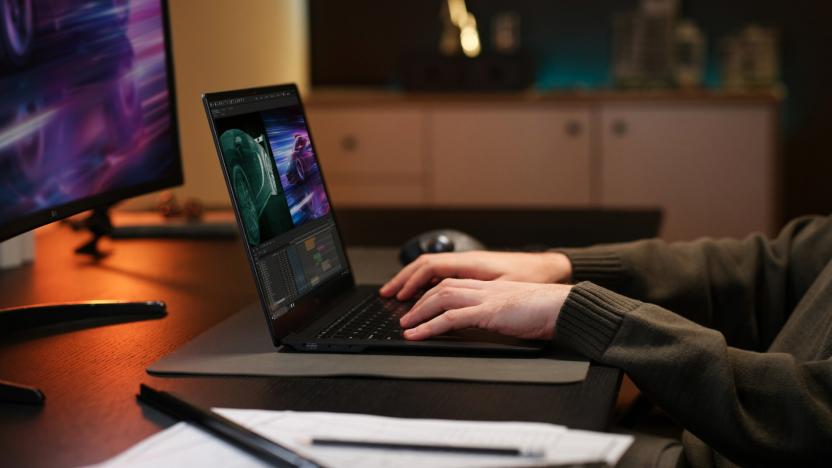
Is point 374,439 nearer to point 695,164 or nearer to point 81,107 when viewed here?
point 81,107

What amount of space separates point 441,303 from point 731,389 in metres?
0.30

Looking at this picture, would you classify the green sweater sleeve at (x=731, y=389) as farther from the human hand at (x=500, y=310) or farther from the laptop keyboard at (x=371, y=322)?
the laptop keyboard at (x=371, y=322)

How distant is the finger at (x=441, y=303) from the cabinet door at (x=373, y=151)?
2.57 metres

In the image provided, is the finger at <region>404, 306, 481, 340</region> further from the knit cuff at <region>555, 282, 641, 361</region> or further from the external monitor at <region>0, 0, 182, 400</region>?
the external monitor at <region>0, 0, 182, 400</region>

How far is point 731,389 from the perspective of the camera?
96 centimetres

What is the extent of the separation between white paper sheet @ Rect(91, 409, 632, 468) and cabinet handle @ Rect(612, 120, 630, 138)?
112 inches

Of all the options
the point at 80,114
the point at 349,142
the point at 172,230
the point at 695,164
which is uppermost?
the point at 80,114

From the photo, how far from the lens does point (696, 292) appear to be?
1383 mm

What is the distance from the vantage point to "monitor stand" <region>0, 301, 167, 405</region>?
119 cm

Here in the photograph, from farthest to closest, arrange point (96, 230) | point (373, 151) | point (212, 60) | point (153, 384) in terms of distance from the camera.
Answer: point (373, 151) → point (212, 60) → point (96, 230) → point (153, 384)

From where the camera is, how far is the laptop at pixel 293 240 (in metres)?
1.05

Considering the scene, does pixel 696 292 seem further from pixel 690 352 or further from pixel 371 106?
pixel 371 106

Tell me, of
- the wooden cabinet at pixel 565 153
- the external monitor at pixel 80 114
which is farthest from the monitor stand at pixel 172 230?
the wooden cabinet at pixel 565 153

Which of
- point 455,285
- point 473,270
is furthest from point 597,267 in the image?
point 455,285
